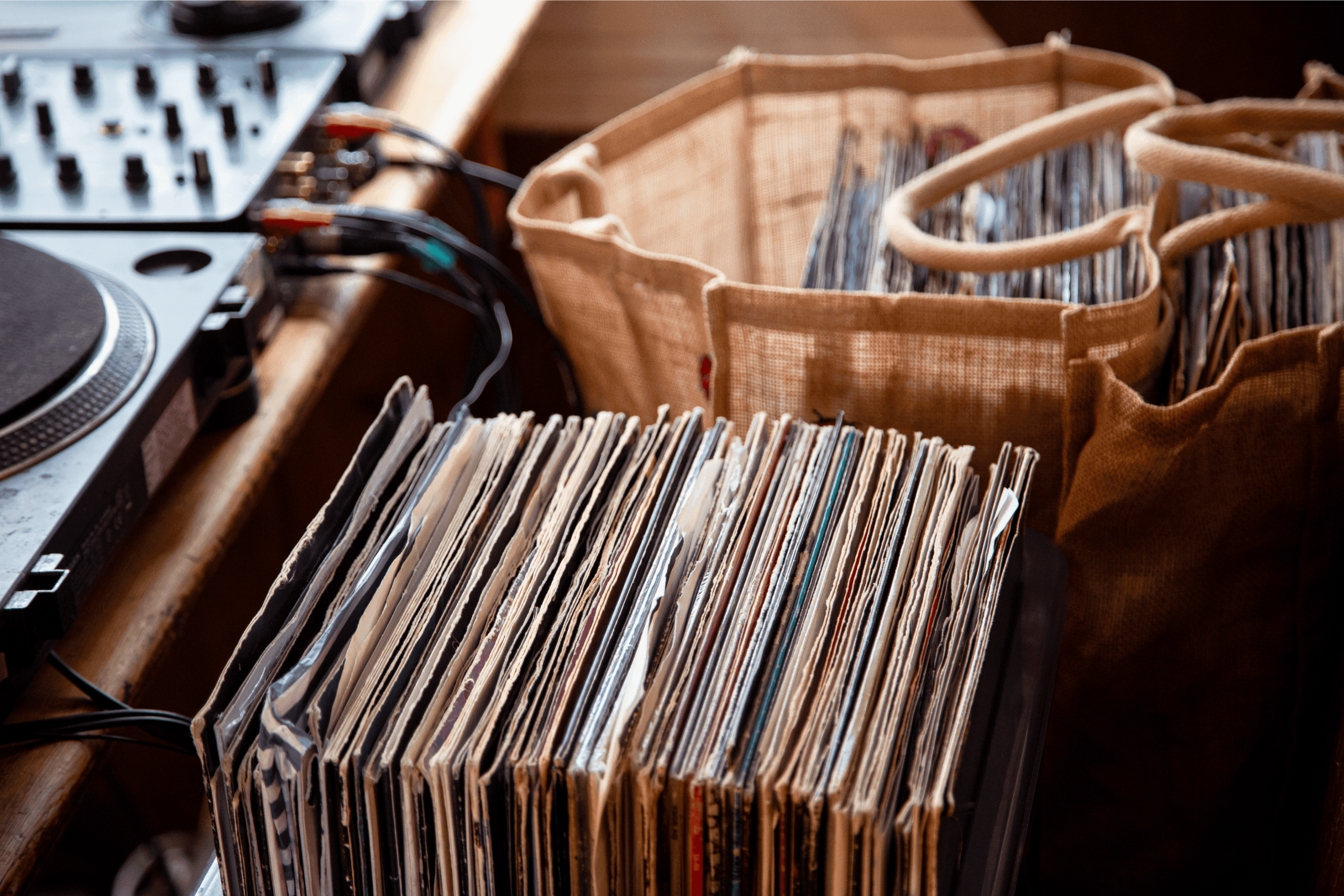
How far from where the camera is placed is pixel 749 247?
3.98 ft

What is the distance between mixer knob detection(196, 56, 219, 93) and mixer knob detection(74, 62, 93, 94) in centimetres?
9

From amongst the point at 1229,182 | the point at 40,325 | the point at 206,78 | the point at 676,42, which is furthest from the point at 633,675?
the point at 676,42

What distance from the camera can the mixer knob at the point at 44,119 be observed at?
3.22 feet

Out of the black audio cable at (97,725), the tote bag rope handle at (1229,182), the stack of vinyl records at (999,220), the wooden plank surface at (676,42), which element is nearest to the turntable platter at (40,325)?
the black audio cable at (97,725)

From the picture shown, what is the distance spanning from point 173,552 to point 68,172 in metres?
0.37

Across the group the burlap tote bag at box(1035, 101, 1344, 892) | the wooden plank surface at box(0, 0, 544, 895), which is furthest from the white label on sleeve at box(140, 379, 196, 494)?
the burlap tote bag at box(1035, 101, 1344, 892)

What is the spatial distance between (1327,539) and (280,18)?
1.03m

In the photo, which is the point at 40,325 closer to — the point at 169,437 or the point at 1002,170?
the point at 169,437

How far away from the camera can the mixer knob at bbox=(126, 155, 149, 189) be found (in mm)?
926

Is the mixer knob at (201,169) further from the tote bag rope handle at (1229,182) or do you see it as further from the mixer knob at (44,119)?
the tote bag rope handle at (1229,182)

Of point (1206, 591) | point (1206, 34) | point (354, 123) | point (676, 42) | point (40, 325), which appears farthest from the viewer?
point (676, 42)

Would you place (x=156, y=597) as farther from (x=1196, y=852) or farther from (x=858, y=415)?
(x=1196, y=852)

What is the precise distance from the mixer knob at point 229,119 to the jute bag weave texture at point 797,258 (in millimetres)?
246

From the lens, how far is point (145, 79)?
3.46 ft
